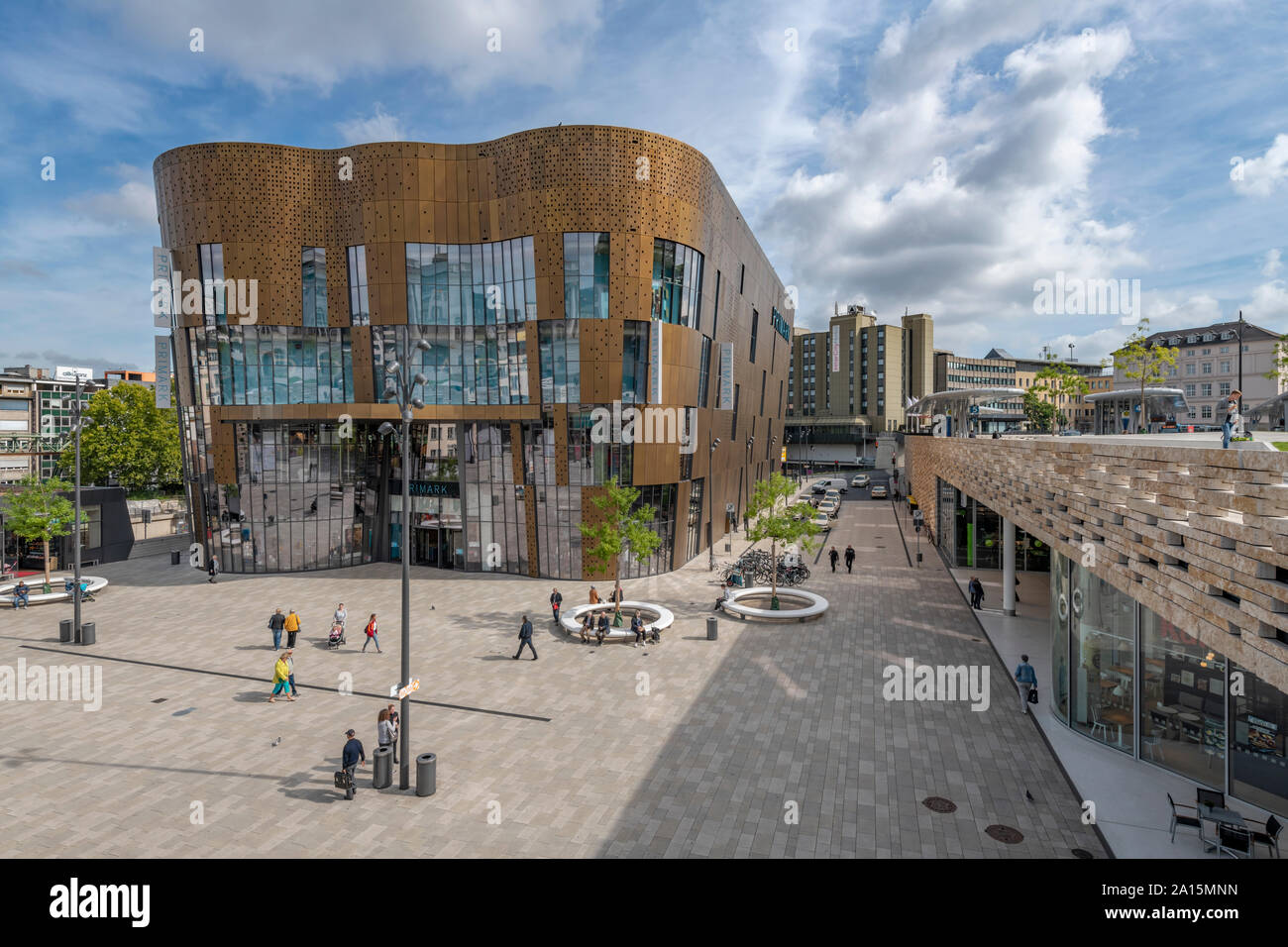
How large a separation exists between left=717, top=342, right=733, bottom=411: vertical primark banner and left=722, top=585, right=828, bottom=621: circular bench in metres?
16.1

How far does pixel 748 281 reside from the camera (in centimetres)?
5059

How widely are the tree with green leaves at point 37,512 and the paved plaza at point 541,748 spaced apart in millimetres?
7038

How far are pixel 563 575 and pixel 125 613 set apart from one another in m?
19.5

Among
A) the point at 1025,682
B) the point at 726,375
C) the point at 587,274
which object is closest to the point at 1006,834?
the point at 1025,682

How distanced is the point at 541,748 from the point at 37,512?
3245 centimetres

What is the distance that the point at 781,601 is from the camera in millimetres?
28812

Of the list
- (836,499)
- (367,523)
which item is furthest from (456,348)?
(836,499)

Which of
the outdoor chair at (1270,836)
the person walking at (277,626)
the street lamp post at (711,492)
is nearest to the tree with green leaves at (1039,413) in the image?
the street lamp post at (711,492)

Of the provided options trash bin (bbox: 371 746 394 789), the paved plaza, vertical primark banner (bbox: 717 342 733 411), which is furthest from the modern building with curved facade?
trash bin (bbox: 371 746 394 789)

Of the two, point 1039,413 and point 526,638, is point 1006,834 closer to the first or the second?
point 526,638

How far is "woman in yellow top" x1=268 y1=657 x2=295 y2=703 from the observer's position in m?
17.4

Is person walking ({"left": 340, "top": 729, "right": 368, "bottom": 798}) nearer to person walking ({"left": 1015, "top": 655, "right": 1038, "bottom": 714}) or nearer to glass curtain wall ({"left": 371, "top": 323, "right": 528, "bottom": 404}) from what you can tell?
person walking ({"left": 1015, "top": 655, "right": 1038, "bottom": 714})

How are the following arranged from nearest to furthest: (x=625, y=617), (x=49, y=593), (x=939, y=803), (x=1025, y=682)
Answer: (x=939, y=803) < (x=1025, y=682) < (x=625, y=617) < (x=49, y=593)
